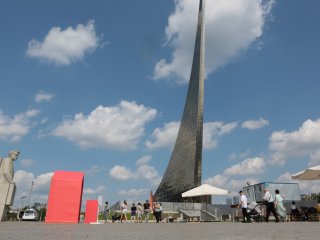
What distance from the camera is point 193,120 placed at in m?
29.9

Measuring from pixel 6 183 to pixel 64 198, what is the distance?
352 cm

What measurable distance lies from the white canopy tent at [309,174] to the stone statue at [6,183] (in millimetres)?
12758

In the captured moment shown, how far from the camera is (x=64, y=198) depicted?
12977 millimetres

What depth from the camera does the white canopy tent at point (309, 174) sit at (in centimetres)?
1506

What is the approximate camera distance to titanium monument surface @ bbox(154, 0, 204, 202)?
28438 millimetres

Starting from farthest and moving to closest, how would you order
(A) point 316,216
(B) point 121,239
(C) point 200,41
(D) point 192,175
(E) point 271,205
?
(C) point 200,41 → (D) point 192,175 → (A) point 316,216 → (E) point 271,205 → (B) point 121,239

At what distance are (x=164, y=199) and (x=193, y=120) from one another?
979 cm

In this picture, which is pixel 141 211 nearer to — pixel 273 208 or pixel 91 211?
pixel 91 211

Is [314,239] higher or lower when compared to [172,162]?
lower

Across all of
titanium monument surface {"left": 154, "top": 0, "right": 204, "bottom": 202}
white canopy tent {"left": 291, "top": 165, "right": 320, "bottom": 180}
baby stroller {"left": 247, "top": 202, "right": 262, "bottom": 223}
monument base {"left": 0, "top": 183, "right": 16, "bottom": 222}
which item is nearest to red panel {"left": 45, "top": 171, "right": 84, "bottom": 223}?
monument base {"left": 0, "top": 183, "right": 16, "bottom": 222}

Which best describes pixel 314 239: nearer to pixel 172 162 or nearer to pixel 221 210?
pixel 221 210

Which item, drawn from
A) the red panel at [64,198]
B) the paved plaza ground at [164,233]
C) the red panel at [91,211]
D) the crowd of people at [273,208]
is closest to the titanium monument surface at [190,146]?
the crowd of people at [273,208]

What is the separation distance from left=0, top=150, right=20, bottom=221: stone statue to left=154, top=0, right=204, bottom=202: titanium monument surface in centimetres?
1604

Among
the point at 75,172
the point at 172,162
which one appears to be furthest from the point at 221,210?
the point at 172,162
